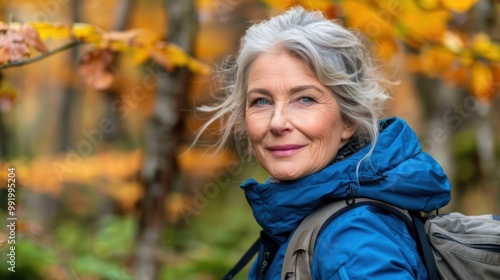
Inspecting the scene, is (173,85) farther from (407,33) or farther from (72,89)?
(72,89)

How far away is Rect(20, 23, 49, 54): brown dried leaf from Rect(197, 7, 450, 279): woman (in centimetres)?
103

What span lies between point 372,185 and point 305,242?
0.93ft

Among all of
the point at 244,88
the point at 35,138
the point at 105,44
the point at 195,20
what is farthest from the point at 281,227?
the point at 35,138

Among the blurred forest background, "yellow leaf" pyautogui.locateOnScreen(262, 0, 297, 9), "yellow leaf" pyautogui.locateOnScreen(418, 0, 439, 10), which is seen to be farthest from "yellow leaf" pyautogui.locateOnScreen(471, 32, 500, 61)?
"yellow leaf" pyautogui.locateOnScreen(262, 0, 297, 9)

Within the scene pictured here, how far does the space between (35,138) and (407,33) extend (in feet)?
71.1

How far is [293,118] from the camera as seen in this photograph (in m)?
2.24

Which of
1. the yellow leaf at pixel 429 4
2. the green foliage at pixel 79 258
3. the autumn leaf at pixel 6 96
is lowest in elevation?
the green foliage at pixel 79 258

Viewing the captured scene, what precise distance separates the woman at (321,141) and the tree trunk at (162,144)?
7.64 feet

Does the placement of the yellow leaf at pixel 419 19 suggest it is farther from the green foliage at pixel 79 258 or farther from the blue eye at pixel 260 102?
the green foliage at pixel 79 258

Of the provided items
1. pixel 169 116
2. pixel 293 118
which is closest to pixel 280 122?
pixel 293 118

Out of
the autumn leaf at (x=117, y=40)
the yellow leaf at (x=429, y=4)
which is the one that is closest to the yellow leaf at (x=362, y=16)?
the yellow leaf at (x=429, y=4)

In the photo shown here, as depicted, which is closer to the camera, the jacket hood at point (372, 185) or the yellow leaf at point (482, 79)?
the jacket hood at point (372, 185)

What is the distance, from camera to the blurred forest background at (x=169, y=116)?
3.96 metres

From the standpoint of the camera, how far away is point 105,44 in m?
3.50
